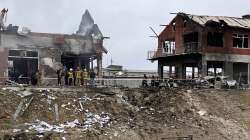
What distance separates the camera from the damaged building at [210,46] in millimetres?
49594

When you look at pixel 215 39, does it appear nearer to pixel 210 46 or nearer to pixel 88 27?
pixel 210 46

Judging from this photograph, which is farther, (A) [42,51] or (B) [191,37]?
(B) [191,37]

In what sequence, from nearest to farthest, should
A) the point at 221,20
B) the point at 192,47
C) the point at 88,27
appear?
the point at 88,27 < the point at 221,20 < the point at 192,47

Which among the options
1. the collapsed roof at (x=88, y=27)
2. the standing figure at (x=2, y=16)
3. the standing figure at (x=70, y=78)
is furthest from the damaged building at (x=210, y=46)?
the standing figure at (x=2, y=16)

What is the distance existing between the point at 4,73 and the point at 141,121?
1346 cm

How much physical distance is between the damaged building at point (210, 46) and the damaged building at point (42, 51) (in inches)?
375

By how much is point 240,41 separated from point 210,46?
3.74 meters

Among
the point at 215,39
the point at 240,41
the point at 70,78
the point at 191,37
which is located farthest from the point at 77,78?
the point at 240,41

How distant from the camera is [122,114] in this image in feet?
110

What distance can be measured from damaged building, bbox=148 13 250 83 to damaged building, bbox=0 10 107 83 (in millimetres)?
9523

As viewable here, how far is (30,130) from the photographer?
28.8 meters

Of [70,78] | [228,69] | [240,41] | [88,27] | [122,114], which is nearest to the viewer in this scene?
[122,114]

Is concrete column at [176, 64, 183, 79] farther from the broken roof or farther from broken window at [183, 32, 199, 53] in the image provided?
the broken roof

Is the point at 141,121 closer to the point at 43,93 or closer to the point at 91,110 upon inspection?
the point at 91,110
